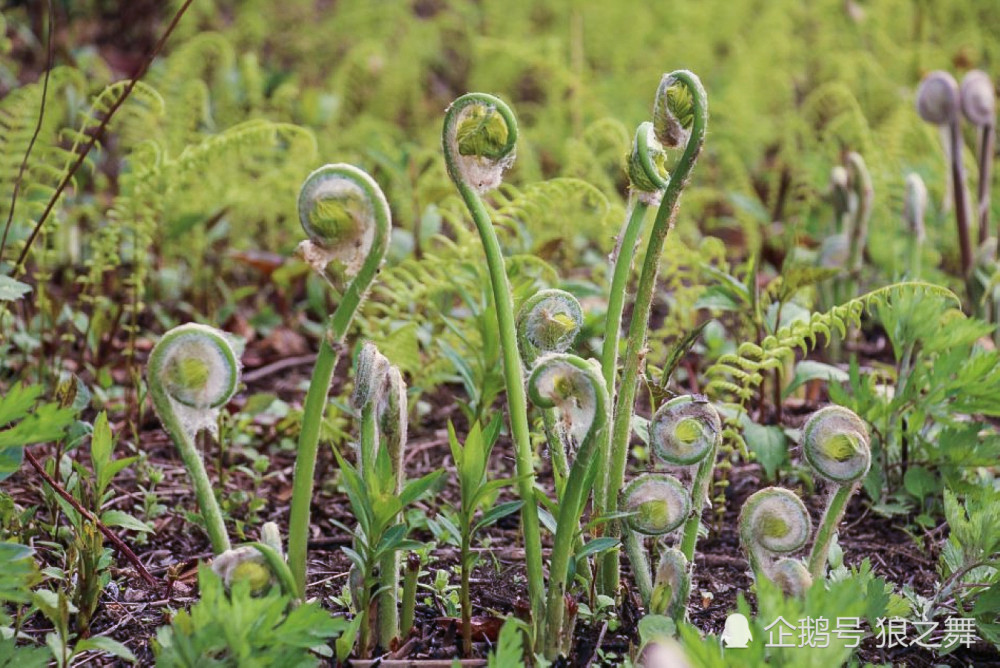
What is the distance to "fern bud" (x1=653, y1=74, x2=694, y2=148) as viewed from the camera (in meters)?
1.60

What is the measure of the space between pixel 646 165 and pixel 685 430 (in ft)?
1.38

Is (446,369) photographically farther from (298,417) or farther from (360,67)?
(360,67)

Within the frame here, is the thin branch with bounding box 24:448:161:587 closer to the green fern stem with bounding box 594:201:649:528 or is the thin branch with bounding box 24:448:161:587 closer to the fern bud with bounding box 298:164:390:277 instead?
the fern bud with bounding box 298:164:390:277

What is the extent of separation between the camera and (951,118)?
A: 321cm

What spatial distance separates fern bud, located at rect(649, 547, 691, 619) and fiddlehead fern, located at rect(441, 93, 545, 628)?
19cm

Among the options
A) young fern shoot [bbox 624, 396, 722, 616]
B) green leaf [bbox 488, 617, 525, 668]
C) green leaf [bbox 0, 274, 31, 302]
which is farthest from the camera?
green leaf [bbox 0, 274, 31, 302]

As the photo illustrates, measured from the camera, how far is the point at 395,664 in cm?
160

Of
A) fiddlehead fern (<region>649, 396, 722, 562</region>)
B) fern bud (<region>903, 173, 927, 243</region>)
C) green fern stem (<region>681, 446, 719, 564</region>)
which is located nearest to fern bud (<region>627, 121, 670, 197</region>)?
fiddlehead fern (<region>649, 396, 722, 562</region>)

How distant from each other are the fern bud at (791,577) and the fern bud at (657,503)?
175 mm

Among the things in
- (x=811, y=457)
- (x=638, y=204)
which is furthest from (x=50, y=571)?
(x=811, y=457)

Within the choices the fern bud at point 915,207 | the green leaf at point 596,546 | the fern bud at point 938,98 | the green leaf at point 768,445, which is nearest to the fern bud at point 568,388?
the green leaf at point 596,546

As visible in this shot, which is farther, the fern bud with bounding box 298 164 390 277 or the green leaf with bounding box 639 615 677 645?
the green leaf with bounding box 639 615 677 645

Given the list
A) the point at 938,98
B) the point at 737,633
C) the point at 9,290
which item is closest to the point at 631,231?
the point at 737,633

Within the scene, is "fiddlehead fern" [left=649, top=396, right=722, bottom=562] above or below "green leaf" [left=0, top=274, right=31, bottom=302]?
below
